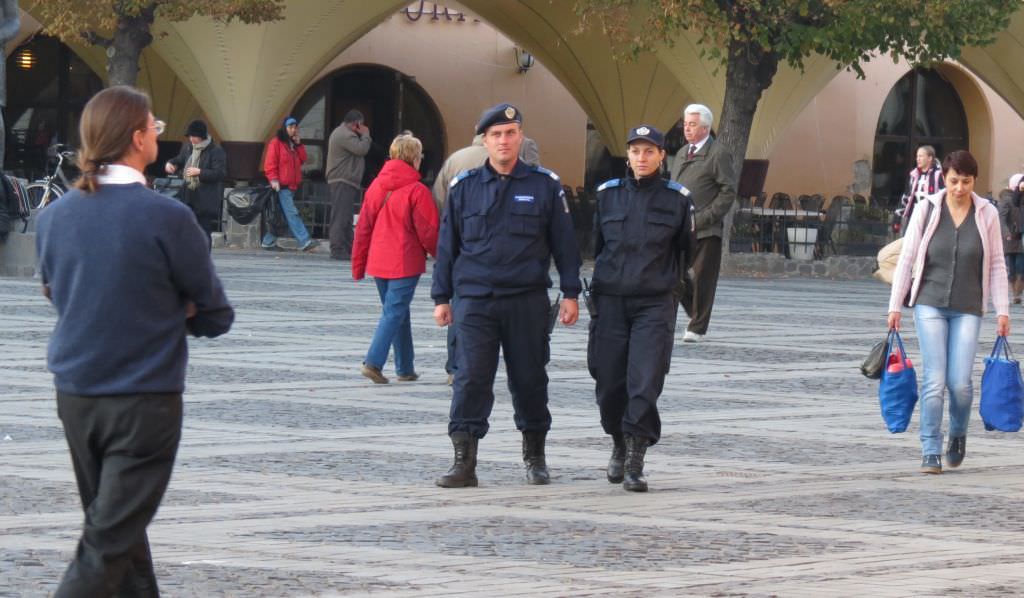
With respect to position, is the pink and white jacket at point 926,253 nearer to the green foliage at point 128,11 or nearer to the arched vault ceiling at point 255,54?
the green foliage at point 128,11

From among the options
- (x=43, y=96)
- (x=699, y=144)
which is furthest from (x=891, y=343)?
(x=43, y=96)

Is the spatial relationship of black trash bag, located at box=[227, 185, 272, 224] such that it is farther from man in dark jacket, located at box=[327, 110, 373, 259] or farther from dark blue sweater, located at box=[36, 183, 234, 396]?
dark blue sweater, located at box=[36, 183, 234, 396]

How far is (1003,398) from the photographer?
9.77m

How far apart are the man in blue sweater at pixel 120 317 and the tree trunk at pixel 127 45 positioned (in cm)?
2169

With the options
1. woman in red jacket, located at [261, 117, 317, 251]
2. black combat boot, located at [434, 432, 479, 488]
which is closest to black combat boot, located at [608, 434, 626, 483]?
black combat boot, located at [434, 432, 479, 488]

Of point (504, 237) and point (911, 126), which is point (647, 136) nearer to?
point (504, 237)

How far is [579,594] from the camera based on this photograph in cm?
644

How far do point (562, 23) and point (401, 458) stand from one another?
24.6 meters

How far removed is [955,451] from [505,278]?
254cm

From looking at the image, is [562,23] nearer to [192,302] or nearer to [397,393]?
[397,393]

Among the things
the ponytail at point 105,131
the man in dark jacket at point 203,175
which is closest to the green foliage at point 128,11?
the man in dark jacket at point 203,175

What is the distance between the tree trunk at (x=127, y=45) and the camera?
26438mm

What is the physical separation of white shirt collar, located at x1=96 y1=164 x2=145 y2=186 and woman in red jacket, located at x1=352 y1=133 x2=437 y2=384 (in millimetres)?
7283

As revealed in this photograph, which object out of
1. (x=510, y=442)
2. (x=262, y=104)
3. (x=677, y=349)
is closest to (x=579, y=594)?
(x=510, y=442)
